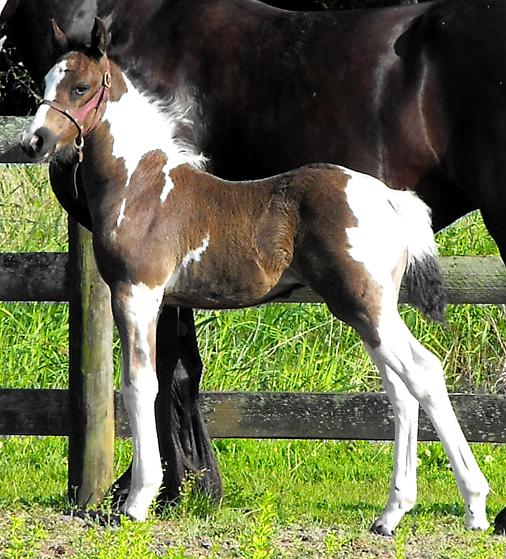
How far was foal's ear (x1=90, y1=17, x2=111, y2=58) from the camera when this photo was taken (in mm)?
4438

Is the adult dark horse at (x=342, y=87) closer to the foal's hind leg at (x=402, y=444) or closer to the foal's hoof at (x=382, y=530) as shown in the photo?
the foal's hind leg at (x=402, y=444)

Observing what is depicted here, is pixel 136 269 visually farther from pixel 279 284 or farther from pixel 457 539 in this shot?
pixel 457 539

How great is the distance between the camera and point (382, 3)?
1003 centimetres

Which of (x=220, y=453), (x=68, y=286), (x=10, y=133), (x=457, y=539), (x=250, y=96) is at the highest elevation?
(x=250, y=96)

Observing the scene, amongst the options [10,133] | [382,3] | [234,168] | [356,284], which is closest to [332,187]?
[356,284]

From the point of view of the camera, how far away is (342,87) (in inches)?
191

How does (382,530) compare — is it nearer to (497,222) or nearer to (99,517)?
(99,517)

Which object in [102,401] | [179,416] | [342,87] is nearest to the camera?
[342,87]

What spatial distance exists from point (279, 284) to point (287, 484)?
6.19 feet

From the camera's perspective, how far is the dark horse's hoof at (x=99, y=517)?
4.52 meters

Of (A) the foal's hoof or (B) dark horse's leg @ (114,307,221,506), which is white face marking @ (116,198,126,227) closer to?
(B) dark horse's leg @ (114,307,221,506)

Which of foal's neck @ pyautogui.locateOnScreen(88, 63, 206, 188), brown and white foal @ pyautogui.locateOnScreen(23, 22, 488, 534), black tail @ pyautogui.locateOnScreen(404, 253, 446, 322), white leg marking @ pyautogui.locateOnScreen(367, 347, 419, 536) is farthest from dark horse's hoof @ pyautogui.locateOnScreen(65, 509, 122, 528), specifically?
black tail @ pyautogui.locateOnScreen(404, 253, 446, 322)

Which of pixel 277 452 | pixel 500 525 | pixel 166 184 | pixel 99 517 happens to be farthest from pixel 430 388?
pixel 277 452

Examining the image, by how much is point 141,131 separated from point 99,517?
1449 mm
